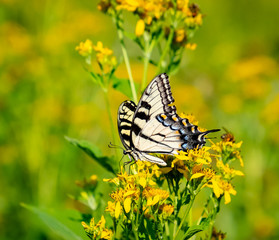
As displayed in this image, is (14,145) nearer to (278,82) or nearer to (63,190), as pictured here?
(63,190)

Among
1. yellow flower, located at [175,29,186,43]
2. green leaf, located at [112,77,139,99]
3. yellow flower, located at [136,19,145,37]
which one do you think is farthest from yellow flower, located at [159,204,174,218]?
yellow flower, located at [175,29,186,43]

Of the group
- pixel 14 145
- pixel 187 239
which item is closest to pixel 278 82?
pixel 14 145

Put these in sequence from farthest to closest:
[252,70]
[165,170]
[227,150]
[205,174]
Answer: [252,70] → [227,150] → [165,170] → [205,174]

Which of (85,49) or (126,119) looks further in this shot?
(85,49)

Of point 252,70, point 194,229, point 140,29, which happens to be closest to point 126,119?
point 140,29

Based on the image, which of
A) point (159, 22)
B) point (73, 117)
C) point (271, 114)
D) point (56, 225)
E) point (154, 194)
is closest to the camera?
point (154, 194)

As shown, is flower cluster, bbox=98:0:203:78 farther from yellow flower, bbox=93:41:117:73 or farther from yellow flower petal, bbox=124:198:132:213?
yellow flower petal, bbox=124:198:132:213

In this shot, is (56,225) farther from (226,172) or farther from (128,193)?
(226,172)
